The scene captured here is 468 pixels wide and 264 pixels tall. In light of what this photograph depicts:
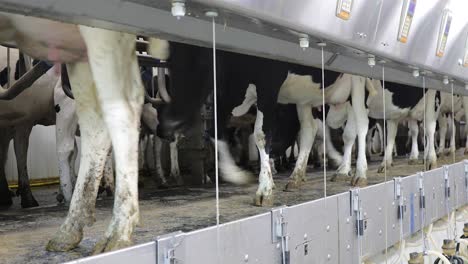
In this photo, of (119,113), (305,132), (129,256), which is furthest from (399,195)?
(129,256)

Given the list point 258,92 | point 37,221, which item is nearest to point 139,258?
point 37,221

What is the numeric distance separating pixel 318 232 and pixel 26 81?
774 millimetres

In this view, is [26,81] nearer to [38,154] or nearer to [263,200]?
[38,154]

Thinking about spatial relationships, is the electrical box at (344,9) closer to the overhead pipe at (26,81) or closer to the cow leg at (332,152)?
the overhead pipe at (26,81)

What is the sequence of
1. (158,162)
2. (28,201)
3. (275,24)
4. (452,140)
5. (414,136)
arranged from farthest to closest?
(452,140)
(414,136)
(158,162)
(28,201)
(275,24)

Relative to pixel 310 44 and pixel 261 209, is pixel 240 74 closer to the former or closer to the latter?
pixel 310 44

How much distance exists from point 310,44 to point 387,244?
79 centimetres

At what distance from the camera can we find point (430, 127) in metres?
3.55

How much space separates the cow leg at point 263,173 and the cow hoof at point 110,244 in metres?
0.68

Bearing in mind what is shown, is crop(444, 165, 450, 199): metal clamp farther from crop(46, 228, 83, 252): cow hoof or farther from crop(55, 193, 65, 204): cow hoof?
crop(46, 228, 83, 252): cow hoof

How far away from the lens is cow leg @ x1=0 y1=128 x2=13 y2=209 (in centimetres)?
156

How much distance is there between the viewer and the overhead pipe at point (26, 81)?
1069 mm

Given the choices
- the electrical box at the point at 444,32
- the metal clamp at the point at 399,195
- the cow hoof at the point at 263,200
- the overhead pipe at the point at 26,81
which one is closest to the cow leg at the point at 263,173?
the cow hoof at the point at 263,200

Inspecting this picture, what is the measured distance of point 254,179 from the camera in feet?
6.15
